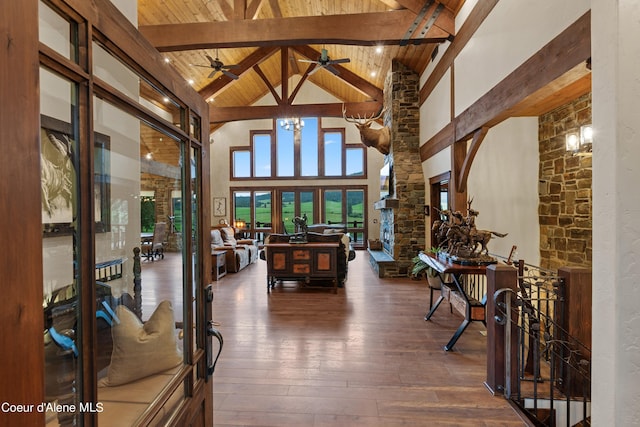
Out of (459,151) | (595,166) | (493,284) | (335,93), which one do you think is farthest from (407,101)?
(595,166)

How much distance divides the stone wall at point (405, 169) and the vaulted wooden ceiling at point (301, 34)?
51 cm

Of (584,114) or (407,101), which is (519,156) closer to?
(584,114)

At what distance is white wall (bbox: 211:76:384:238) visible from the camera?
11.2 metres

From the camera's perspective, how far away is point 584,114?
3926mm

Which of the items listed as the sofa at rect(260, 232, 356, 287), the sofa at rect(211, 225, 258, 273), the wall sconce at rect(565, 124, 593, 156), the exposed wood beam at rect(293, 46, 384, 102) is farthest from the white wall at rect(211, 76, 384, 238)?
the wall sconce at rect(565, 124, 593, 156)

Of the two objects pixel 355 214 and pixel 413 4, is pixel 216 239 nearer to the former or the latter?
pixel 355 214

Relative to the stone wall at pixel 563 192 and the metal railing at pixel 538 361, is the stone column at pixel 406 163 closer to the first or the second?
the stone wall at pixel 563 192

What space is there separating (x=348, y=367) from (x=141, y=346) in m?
1.89

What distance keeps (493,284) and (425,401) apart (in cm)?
103

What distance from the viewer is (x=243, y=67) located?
7961 mm

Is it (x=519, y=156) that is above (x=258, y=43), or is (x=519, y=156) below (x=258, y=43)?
below

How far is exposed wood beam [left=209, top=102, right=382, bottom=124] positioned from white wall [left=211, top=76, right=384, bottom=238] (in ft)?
9.43

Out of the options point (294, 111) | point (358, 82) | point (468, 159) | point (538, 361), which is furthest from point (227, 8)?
point (538, 361)

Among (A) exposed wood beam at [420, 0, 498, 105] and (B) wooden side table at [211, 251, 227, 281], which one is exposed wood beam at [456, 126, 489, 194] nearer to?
(A) exposed wood beam at [420, 0, 498, 105]
